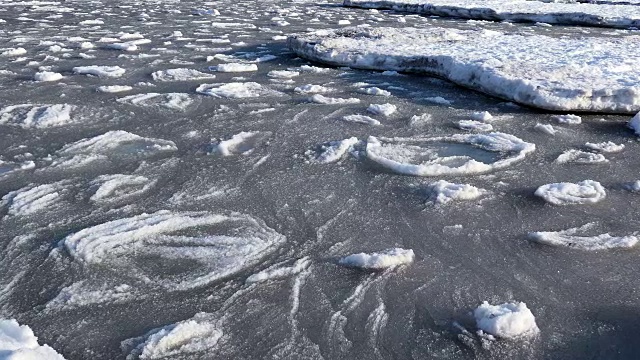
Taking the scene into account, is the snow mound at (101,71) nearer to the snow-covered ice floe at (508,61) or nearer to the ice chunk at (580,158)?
the snow-covered ice floe at (508,61)

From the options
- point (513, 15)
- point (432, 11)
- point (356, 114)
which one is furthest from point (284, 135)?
point (432, 11)

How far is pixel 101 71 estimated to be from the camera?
14.4 ft

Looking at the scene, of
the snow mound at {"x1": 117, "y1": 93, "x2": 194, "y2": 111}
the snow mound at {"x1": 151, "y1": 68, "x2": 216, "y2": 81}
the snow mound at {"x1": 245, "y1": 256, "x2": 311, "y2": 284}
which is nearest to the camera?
the snow mound at {"x1": 245, "y1": 256, "x2": 311, "y2": 284}

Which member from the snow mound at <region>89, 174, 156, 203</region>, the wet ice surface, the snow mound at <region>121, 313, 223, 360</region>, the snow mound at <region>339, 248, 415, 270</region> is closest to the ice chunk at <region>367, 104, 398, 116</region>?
the wet ice surface

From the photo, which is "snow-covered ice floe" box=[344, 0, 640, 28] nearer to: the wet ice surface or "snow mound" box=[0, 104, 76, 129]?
the wet ice surface

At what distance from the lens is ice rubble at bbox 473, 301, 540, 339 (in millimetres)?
1379

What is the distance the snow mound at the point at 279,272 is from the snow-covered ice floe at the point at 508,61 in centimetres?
218

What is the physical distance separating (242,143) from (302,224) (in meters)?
0.96

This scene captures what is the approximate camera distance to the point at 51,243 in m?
1.81

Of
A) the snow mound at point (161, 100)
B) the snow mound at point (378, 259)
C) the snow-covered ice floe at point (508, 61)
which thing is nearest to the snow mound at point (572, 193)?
the snow mound at point (378, 259)

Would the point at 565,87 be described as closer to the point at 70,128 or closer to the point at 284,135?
the point at 284,135

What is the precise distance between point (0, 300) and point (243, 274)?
0.65 m

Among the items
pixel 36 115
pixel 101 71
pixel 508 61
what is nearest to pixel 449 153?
pixel 508 61

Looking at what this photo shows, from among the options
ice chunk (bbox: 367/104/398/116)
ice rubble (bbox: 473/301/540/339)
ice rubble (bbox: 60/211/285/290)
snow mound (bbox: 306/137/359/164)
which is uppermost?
ice rubble (bbox: 473/301/540/339)
